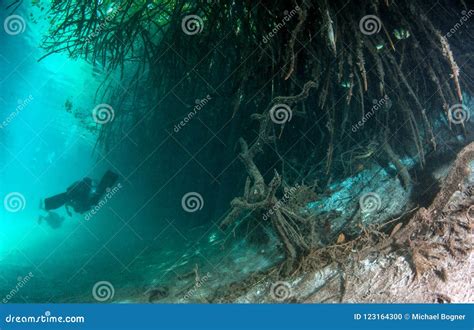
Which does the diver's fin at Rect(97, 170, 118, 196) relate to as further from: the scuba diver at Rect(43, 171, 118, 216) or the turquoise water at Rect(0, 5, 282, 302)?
the turquoise water at Rect(0, 5, 282, 302)

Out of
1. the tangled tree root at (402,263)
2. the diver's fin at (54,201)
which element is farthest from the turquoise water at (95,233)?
the diver's fin at (54,201)

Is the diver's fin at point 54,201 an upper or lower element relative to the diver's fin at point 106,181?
upper

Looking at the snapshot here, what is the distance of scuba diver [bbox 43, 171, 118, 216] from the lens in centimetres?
855

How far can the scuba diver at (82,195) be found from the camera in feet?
28.1

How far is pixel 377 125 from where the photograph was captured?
5.07m

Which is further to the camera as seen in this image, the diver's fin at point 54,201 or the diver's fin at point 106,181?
the diver's fin at point 54,201

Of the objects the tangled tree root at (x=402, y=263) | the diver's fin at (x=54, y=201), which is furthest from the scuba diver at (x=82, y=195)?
the tangled tree root at (x=402, y=263)

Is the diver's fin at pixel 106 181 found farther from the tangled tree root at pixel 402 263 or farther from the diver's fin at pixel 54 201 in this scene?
the tangled tree root at pixel 402 263

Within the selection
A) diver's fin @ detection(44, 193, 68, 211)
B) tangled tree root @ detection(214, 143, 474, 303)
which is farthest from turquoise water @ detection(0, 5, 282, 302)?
diver's fin @ detection(44, 193, 68, 211)

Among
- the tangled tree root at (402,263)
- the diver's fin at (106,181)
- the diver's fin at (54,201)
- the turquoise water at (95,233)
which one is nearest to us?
the tangled tree root at (402,263)

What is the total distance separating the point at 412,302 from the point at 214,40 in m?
5.03

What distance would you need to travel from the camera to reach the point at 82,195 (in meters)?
8.88

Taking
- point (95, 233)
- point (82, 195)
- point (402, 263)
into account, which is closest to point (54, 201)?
point (82, 195)

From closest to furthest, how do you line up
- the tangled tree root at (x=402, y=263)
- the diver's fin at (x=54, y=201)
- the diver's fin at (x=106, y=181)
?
the tangled tree root at (x=402, y=263), the diver's fin at (x=106, y=181), the diver's fin at (x=54, y=201)
